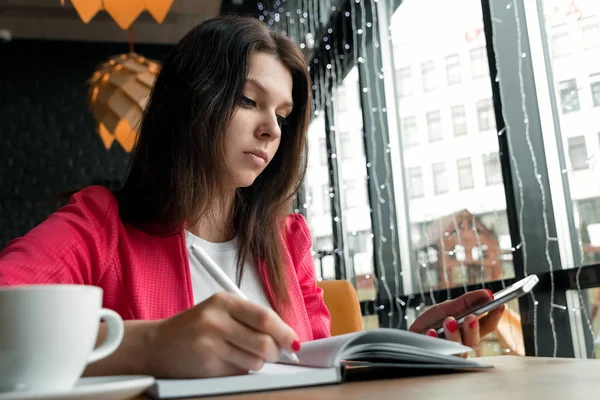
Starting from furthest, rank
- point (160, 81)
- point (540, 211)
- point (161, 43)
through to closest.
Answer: point (161, 43) < point (540, 211) < point (160, 81)

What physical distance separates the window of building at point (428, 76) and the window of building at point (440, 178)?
306 millimetres

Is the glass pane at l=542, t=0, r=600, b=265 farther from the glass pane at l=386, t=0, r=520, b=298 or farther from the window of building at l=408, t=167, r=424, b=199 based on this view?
the window of building at l=408, t=167, r=424, b=199

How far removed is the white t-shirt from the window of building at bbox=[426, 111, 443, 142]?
139 centimetres

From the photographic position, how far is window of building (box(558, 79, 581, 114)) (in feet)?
5.55

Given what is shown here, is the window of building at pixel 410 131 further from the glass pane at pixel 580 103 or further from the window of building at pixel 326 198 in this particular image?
the window of building at pixel 326 198

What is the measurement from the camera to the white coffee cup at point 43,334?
1.40 ft

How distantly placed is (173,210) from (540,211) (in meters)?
1.15

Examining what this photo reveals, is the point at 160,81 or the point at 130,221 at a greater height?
the point at 160,81

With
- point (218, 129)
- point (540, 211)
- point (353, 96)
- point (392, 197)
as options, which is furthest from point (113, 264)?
point (353, 96)

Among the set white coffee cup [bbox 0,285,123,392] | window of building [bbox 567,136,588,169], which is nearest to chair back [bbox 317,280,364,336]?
window of building [bbox 567,136,588,169]

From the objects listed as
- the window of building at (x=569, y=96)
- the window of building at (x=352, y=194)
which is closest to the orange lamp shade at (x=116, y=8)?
the window of building at (x=569, y=96)

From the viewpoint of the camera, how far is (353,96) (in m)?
3.32

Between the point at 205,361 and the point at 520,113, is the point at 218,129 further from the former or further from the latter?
the point at 520,113

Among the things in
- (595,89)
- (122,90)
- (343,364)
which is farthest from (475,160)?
(343,364)
